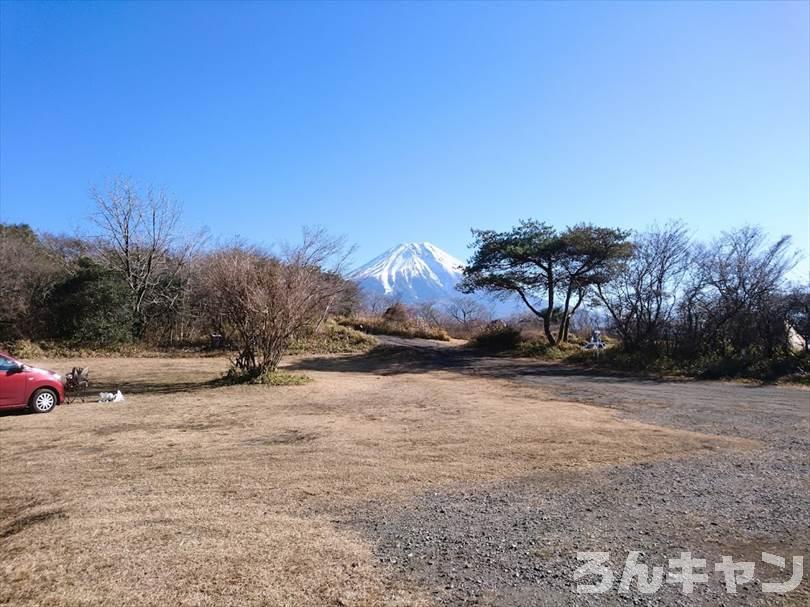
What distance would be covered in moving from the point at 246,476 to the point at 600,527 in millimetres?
3287

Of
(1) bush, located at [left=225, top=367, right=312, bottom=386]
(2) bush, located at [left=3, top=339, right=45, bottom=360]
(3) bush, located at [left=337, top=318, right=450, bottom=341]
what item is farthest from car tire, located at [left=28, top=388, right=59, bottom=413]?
(3) bush, located at [left=337, top=318, right=450, bottom=341]

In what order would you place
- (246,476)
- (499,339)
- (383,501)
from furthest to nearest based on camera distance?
1. (499,339)
2. (246,476)
3. (383,501)

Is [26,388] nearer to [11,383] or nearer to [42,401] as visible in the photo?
[11,383]

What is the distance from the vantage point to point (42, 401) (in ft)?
29.2

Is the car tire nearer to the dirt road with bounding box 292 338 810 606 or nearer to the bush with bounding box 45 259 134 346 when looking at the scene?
the dirt road with bounding box 292 338 810 606

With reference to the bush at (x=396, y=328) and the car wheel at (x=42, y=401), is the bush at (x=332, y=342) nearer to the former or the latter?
the bush at (x=396, y=328)

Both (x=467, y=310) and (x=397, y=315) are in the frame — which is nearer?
(x=397, y=315)

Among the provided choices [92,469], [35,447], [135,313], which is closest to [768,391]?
[92,469]

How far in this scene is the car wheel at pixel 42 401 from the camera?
28.9ft

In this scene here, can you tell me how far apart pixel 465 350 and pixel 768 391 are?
1483cm

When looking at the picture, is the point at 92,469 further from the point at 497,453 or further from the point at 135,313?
the point at 135,313

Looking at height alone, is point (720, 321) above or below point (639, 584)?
above

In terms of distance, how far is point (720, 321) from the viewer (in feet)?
55.3

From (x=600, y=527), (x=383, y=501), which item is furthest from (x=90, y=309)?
(x=600, y=527)
